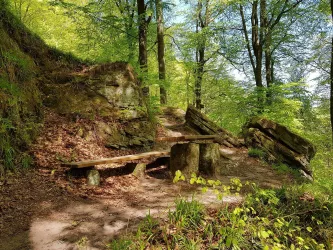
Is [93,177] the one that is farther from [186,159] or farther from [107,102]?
[107,102]

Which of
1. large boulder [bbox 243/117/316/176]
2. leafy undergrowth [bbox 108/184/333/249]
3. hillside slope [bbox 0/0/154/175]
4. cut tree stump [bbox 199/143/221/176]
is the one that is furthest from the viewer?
large boulder [bbox 243/117/316/176]

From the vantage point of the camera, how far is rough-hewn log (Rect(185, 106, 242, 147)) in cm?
939

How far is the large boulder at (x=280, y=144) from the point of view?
27.5 ft

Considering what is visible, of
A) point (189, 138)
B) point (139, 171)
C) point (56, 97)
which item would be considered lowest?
point (139, 171)

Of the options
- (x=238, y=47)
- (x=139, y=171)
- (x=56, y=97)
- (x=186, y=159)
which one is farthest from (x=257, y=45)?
(x=56, y=97)

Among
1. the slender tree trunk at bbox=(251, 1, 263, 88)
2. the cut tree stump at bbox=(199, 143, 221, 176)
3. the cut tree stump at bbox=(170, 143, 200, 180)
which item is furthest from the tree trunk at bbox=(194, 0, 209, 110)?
the cut tree stump at bbox=(170, 143, 200, 180)

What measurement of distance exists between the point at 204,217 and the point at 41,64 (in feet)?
20.9

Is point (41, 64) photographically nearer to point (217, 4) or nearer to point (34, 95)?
point (34, 95)

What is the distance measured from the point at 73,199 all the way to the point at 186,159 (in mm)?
2744

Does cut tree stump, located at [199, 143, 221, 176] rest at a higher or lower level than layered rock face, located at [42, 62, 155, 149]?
lower

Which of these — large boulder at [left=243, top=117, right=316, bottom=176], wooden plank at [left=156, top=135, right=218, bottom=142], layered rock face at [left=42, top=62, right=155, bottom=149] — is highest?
layered rock face at [left=42, top=62, right=155, bottom=149]

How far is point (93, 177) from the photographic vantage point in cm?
450

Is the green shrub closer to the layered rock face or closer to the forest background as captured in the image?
the layered rock face

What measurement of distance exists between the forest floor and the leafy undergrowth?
0.30 m
